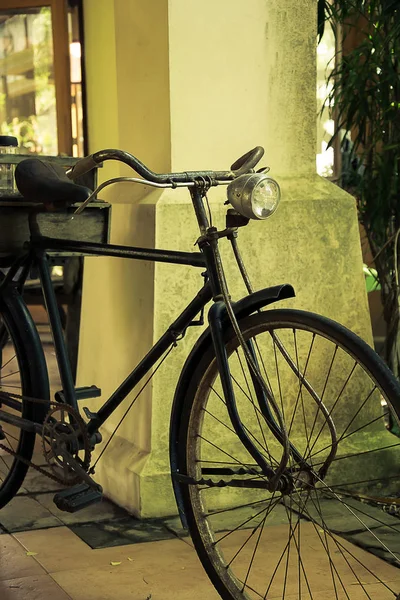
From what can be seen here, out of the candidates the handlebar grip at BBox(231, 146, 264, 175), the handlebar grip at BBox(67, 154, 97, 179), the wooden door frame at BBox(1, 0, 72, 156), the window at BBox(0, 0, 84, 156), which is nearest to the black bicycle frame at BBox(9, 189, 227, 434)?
the handlebar grip at BBox(231, 146, 264, 175)

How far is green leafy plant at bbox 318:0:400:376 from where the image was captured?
4055mm

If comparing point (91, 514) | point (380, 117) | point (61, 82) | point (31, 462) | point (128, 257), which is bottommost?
point (91, 514)

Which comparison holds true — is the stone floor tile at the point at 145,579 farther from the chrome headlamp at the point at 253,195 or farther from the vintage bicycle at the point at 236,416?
the chrome headlamp at the point at 253,195

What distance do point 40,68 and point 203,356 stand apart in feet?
17.9

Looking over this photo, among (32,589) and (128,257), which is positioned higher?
(128,257)

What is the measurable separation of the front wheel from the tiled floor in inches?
0.4

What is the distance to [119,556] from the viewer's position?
10.0 feet

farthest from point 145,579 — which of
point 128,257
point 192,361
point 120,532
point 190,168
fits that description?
point 190,168

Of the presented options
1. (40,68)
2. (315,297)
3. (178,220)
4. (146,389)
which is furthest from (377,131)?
(40,68)

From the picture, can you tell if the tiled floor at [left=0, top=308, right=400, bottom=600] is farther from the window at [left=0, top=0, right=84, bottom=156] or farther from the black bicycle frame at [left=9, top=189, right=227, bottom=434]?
the window at [left=0, top=0, right=84, bottom=156]

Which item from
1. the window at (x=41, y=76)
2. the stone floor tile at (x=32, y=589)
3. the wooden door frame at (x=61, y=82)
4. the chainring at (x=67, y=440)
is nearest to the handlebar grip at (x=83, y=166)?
the chainring at (x=67, y=440)

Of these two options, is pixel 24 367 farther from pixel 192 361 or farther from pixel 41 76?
pixel 41 76

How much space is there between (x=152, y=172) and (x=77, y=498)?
957 millimetres

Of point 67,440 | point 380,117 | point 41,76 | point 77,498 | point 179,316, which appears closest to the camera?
point 179,316
